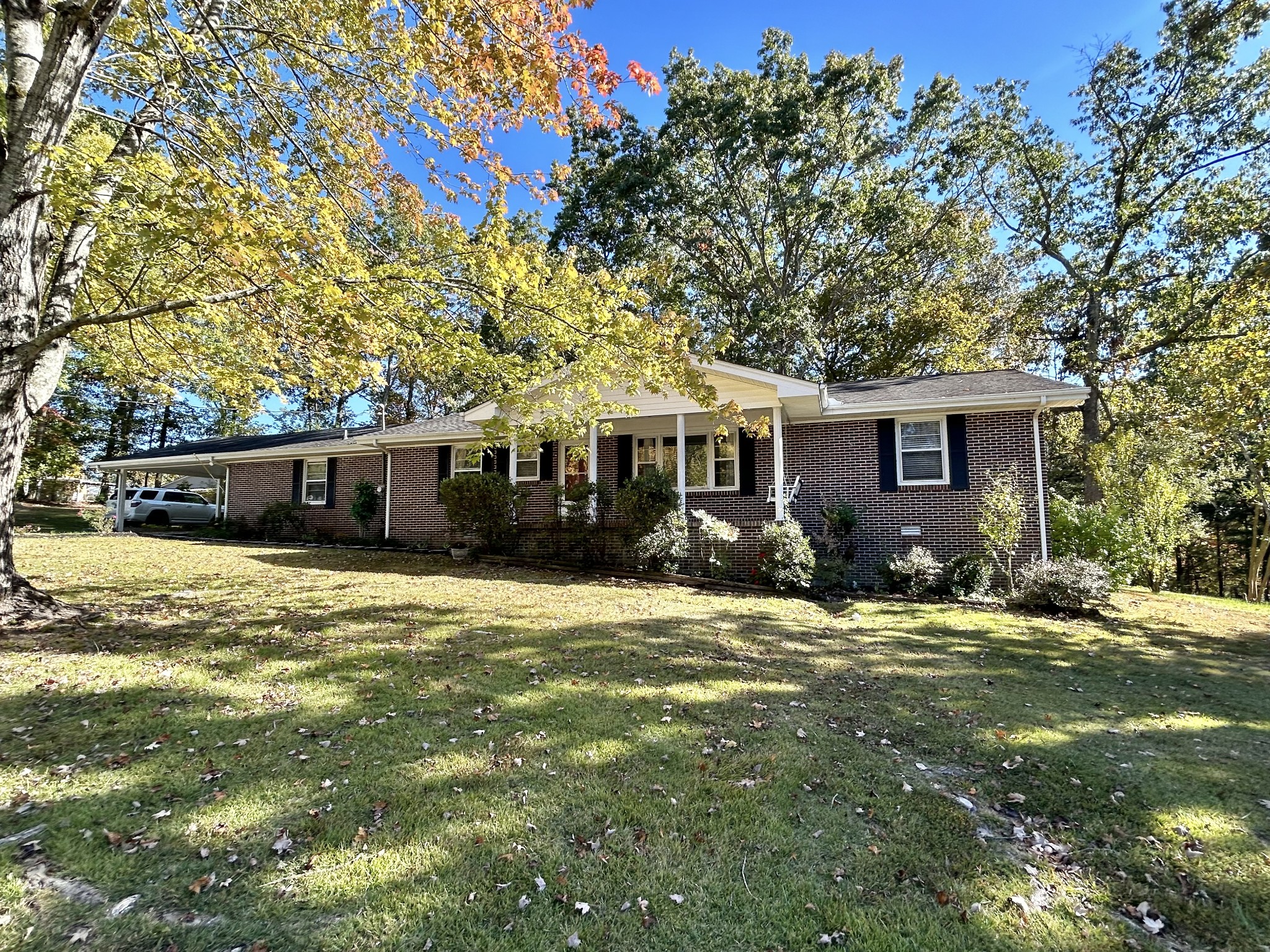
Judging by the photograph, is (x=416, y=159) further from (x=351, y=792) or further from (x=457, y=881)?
(x=457, y=881)

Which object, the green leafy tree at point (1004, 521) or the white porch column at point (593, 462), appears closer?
the green leafy tree at point (1004, 521)

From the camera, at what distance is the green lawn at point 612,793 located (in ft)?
7.39

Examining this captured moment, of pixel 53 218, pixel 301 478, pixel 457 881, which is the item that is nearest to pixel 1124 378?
pixel 457 881

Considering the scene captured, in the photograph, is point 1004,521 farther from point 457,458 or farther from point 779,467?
point 457,458

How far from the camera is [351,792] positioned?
302 cm

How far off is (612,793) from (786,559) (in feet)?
24.1

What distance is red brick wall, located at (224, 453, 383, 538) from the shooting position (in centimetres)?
1675

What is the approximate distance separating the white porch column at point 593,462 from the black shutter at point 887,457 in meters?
5.69

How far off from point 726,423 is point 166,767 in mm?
10509

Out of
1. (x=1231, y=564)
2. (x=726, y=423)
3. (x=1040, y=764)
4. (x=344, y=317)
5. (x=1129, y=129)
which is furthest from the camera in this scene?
(x=1231, y=564)

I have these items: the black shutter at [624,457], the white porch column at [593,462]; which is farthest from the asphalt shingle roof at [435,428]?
the black shutter at [624,457]

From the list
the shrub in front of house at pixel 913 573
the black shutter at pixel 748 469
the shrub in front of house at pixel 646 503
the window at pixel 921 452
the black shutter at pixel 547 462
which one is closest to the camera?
the shrub in front of house at pixel 913 573

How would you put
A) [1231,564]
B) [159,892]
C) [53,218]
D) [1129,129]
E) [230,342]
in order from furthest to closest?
[1231,564], [1129,129], [230,342], [53,218], [159,892]

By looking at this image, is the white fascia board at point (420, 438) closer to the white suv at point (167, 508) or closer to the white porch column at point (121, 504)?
the white suv at point (167, 508)
